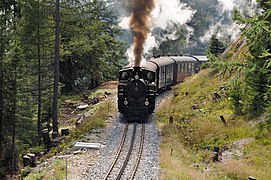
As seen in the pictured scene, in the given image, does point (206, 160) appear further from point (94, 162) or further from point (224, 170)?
point (94, 162)

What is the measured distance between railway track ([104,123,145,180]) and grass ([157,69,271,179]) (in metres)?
0.99

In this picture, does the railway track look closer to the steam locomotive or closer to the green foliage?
the steam locomotive

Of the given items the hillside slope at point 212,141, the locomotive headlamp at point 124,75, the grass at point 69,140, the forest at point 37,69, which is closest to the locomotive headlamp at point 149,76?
the locomotive headlamp at point 124,75

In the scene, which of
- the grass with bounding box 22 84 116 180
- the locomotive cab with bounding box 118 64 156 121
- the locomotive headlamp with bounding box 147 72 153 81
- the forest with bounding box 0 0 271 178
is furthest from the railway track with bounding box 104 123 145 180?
the forest with bounding box 0 0 271 178

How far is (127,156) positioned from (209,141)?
4.40 m

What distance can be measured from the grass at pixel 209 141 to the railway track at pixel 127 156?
3.25 feet

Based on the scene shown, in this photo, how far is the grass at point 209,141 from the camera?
451 inches

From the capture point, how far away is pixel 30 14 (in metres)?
17.1

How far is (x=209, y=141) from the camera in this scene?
15.3 m

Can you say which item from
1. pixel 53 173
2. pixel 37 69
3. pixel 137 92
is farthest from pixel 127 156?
pixel 37 69

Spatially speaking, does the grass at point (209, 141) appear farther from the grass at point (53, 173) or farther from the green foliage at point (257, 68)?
the grass at point (53, 173)

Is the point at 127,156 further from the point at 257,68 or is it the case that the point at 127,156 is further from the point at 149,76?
the point at 149,76

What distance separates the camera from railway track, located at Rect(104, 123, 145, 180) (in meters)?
11.2

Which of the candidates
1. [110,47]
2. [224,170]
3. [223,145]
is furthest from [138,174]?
[110,47]
